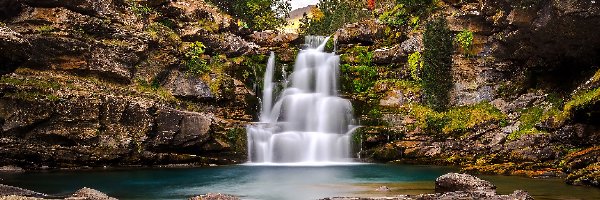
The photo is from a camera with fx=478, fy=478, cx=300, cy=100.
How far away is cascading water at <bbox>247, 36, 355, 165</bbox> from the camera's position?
33.4 metres

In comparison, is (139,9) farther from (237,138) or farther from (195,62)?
(237,138)

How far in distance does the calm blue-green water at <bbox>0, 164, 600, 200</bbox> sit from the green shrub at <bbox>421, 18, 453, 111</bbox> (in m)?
9.61

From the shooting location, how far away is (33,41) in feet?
96.2

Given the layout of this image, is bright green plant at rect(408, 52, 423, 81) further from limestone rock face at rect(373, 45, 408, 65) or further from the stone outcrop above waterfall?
the stone outcrop above waterfall

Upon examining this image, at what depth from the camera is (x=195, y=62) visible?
122 ft

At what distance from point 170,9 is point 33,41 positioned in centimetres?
1335

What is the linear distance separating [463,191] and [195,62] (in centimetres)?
2760

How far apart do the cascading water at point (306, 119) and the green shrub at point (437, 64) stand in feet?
20.4

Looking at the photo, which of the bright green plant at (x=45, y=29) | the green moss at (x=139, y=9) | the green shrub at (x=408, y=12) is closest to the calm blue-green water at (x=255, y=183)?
the bright green plant at (x=45, y=29)

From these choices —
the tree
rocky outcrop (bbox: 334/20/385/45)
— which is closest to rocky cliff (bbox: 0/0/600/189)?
rocky outcrop (bbox: 334/20/385/45)

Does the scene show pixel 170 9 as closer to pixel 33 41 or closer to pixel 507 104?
pixel 33 41

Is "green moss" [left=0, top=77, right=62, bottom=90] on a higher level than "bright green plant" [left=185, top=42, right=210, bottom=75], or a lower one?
lower

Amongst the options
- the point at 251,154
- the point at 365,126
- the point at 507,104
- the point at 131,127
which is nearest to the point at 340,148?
the point at 365,126

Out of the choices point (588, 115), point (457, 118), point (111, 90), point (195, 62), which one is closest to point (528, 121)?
point (457, 118)
